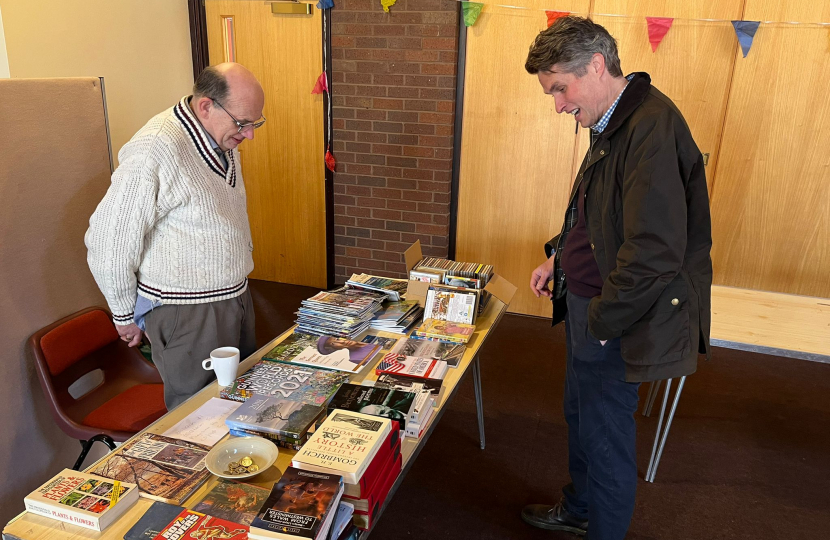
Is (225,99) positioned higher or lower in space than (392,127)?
higher

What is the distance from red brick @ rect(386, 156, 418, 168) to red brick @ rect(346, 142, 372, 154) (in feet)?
0.51

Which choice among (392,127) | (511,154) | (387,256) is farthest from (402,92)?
(387,256)

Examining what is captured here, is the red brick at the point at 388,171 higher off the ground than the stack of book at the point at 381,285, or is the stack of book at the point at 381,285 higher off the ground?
the red brick at the point at 388,171

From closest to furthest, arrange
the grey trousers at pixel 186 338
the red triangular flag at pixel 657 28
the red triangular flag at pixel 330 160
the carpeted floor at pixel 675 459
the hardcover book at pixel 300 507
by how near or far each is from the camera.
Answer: the hardcover book at pixel 300 507
the grey trousers at pixel 186 338
the carpeted floor at pixel 675 459
the red triangular flag at pixel 657 28
the red triangular flag at pixel 330 160

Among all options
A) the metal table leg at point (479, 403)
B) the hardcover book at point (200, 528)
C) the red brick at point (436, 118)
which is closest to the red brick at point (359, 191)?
the red brick at point (436, 118)

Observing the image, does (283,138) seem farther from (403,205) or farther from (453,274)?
(453,274)

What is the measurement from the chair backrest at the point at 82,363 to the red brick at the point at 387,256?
216 centimetres

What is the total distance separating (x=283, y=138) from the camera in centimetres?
431

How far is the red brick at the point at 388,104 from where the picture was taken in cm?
394

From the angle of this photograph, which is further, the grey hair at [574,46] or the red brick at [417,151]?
the red brick at [417,151]

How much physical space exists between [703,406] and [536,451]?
1.06 m

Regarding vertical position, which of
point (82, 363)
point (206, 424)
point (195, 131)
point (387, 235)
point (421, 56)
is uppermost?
point (421, 56)

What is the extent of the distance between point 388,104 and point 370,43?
40cm

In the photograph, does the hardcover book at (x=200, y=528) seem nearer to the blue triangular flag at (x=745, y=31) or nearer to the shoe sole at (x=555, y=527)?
the shoe sole at (x=555, y=527)
